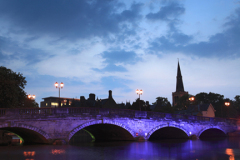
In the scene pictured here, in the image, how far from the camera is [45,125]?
3188 cm

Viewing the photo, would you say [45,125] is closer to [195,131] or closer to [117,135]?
[117,135]

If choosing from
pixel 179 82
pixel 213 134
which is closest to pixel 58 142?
pixel 213 134

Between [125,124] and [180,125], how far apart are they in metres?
11.4

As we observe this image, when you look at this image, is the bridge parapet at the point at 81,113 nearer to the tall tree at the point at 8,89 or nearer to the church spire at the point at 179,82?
the tall tree at the point at 8,89

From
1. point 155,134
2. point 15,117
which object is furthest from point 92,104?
point 15,117

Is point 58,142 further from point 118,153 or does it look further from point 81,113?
point 118,153

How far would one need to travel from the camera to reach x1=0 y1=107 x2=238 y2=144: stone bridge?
102 feet

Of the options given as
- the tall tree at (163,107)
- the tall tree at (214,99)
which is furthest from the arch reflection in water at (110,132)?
the tall tree at (214,99)

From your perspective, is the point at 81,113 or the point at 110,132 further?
the point at 110,132

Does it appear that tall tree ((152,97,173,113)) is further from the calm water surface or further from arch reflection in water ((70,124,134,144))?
the calm water surface

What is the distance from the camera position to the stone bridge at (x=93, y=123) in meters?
31.2

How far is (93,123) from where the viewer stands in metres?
34.6

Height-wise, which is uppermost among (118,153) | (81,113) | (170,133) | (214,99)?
(214,99)

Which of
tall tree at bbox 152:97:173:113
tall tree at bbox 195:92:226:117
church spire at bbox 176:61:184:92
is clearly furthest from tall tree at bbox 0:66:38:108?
church spire at bbox 176:61:184:92
